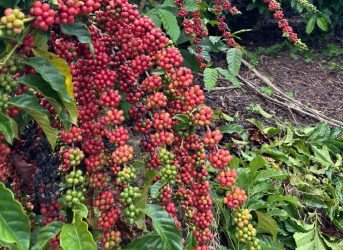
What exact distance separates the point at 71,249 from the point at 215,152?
57 cm

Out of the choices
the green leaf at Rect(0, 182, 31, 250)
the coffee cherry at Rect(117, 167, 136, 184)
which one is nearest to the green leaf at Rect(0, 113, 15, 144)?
the green leaf at Rect(0, 182, 31, 250)

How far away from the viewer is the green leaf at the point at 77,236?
1.50 m

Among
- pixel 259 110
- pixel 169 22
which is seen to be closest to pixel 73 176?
pixel 169 22

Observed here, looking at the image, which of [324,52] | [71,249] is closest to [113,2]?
[71,249]

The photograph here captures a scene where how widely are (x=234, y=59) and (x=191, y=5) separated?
20.3 inches

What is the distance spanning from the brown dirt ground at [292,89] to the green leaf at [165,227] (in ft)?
6.44

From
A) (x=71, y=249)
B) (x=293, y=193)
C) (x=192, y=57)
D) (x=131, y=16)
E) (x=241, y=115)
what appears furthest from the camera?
(x=241, y=115)

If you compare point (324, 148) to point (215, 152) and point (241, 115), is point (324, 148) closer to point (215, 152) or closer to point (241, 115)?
point (241, 115)

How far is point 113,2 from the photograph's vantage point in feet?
5.21

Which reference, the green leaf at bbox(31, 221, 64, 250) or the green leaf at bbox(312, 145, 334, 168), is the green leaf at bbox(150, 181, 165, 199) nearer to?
the green leaf at bbox(31, 221, 64, 250)

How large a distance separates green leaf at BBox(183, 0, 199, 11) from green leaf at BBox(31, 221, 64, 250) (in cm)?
166

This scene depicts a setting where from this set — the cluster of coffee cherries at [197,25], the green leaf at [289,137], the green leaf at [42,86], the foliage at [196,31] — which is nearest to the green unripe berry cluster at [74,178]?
the green leaf at [42,86]

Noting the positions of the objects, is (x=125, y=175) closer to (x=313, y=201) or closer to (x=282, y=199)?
(x=282, y=199)

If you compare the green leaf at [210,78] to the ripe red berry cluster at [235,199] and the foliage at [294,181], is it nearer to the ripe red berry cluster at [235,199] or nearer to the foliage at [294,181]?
the foliage at [294,181]
